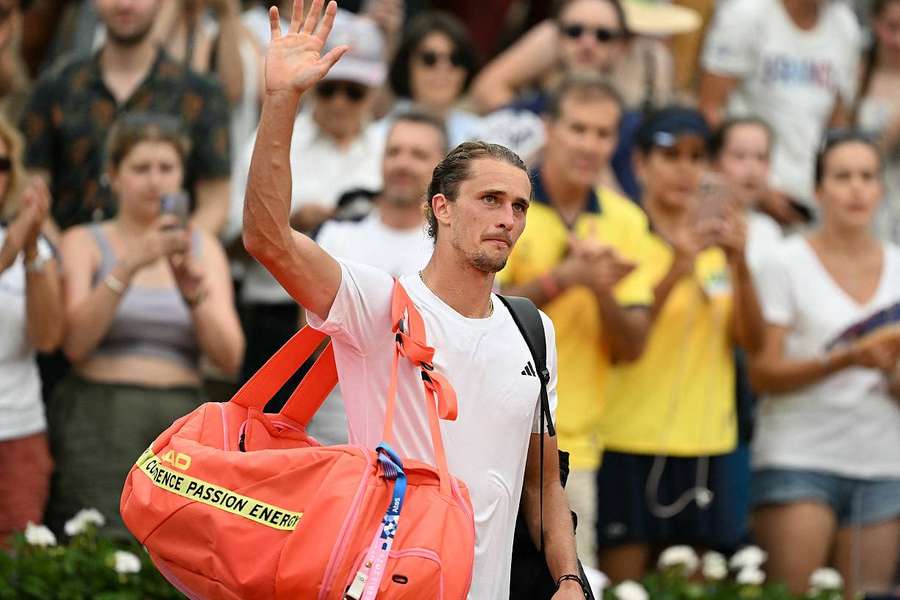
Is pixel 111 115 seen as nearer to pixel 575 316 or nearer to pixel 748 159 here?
pixel 575 316

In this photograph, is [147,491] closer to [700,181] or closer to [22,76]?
[700,181]

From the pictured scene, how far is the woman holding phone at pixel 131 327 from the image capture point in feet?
22.7

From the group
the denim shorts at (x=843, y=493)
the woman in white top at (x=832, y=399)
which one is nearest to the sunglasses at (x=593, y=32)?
the woman in white top at (x=832, y=399)

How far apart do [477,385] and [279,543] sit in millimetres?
733

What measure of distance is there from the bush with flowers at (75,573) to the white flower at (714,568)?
7.41ft

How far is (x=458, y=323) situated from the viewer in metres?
4.43

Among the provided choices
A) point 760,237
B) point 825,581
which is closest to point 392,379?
point 825,581

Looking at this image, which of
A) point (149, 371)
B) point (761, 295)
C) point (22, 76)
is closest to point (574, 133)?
point (761, 295)

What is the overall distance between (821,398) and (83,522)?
3409mm

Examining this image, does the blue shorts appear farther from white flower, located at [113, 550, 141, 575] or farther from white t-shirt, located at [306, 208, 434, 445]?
white flower, located at [113, 550, 141, 575]

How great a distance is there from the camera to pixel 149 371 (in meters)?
7.09

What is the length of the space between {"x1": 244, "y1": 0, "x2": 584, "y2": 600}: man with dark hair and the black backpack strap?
3cm

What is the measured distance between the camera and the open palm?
4.10 m

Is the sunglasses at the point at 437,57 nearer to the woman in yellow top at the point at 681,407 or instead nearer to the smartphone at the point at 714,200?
the woman in yellow top at the point at 681,407
